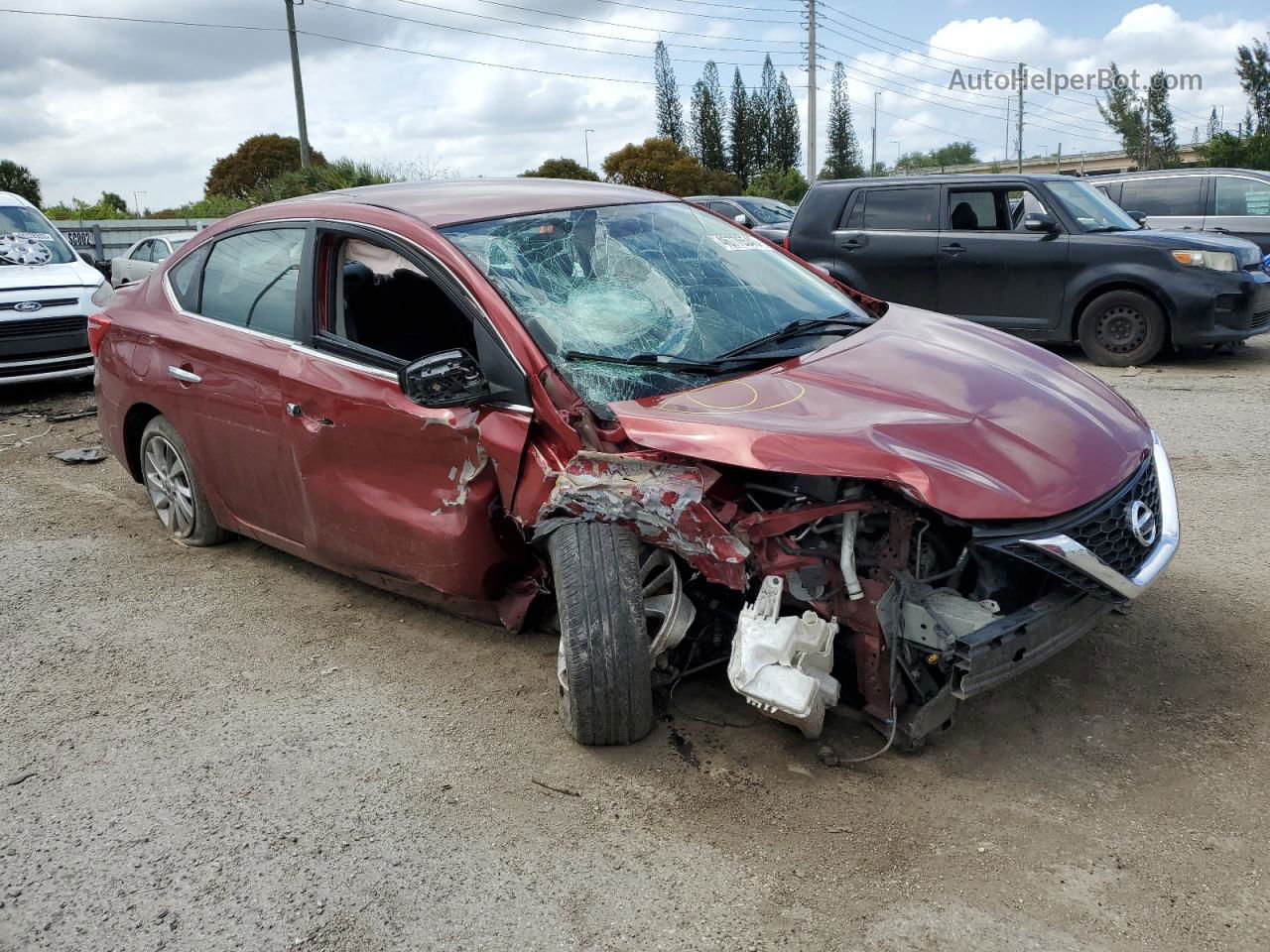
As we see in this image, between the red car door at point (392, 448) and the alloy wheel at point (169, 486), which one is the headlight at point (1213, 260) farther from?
the alloy wheel at point (169, 486)

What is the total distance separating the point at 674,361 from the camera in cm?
340

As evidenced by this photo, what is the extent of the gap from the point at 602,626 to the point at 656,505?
378 millimetres

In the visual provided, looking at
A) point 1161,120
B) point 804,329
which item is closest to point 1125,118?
point 1161,120

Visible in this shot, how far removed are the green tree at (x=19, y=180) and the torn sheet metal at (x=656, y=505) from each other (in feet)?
148

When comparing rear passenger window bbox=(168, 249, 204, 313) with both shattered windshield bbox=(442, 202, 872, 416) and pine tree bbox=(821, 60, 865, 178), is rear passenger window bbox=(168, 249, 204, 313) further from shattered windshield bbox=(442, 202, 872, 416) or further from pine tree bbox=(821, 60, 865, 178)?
pine tree bbox=(821, 60, 865, 178)

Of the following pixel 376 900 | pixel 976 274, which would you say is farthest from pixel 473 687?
pixel 976 274

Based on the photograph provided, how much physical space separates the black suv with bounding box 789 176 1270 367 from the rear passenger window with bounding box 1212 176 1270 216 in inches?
110

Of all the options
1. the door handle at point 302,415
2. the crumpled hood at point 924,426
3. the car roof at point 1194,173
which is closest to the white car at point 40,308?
the door handle at point 302,415

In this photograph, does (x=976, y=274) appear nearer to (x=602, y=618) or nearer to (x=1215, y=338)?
(x=1215, y=338)

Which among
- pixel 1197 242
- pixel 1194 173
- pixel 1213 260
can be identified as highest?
pixel 1194 173

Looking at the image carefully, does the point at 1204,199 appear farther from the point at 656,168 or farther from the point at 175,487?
the point at 656,168

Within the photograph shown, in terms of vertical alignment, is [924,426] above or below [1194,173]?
below

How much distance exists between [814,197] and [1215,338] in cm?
389

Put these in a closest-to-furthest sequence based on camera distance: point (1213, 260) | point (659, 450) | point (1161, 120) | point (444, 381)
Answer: point (659, 450)
point (444, 381)
point (1213, 260)
point (1161, 120)
